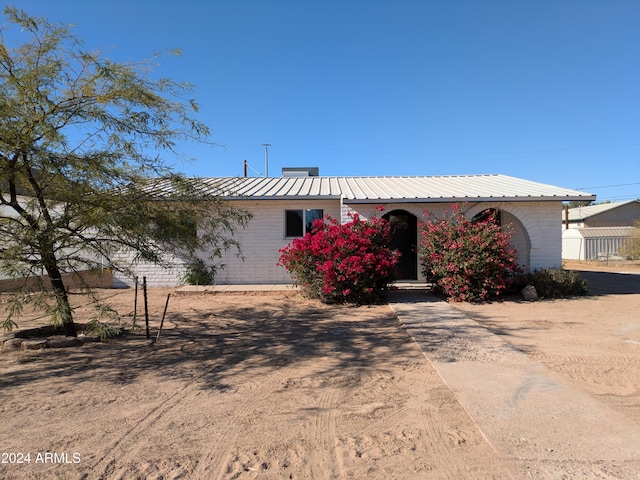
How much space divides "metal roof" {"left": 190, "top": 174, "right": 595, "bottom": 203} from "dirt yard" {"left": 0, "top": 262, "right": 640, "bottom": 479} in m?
4.68

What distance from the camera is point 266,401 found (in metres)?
4.50

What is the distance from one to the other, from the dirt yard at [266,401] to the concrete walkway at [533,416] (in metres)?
0.18

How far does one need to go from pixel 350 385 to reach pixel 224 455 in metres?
1.98

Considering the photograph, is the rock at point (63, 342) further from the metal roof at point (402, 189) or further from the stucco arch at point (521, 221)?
the stucco arch at point (521, 221)

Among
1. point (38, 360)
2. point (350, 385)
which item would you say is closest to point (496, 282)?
point (350, 385)

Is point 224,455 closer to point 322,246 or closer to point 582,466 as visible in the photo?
point 582,466

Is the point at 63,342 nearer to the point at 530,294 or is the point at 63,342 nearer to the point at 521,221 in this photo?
the point at 530,294

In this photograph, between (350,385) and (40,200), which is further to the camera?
(40,200)

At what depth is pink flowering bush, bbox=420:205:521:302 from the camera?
1058cm

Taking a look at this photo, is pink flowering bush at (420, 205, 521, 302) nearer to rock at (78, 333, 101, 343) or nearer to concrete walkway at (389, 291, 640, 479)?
concrete walkway at (389, 291, 640, 479)

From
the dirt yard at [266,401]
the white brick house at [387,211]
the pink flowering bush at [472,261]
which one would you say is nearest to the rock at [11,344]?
the dirt yard at [266,401]

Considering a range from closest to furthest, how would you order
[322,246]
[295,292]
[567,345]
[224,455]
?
[224,455], [567,345], [322,246], [295,292]

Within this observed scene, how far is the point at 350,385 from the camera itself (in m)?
4.99

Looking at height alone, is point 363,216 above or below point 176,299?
above
